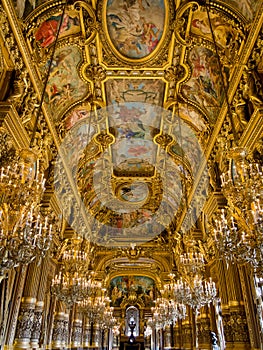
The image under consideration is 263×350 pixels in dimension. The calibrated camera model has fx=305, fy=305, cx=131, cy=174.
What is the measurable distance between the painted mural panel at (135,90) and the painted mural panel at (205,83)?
1.11 meters

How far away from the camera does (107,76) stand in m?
11.3

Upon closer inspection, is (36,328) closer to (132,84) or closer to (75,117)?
(75,117)

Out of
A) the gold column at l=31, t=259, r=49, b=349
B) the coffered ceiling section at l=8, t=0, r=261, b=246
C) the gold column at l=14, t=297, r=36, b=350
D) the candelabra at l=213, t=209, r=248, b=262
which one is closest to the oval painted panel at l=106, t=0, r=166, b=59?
the coffered ceiling section at l=8, t=0, r=261, b=246

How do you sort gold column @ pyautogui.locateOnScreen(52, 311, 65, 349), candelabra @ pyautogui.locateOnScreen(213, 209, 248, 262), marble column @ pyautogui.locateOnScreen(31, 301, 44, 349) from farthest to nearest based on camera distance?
gold column @ pyautogui.locateOnScreen(52, 311, 65, 349), marble column @ pyautogui.locateOnScreen(31, 301, 44, 349), candelabra @ pyautogui.locateOnScreen(213, 209, 248, 262)

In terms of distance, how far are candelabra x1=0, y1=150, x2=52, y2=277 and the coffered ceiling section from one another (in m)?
3.35

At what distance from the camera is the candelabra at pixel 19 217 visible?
511cm

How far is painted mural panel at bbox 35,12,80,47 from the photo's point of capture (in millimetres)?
8797

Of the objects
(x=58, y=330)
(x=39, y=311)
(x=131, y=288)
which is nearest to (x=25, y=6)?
(x=39, y=311)

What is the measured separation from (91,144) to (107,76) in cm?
408

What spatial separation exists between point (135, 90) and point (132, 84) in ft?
1.09

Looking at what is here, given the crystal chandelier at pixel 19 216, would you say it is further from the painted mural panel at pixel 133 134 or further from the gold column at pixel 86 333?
the gold column at pixel 86 333

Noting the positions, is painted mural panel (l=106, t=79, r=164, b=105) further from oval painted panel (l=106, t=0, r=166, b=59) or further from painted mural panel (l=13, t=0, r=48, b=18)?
painted mural panel (l=13, t=0, r=48, b=18)

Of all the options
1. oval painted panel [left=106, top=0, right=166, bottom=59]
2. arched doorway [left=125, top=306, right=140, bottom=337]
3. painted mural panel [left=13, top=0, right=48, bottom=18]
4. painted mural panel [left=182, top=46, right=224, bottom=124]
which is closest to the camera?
painted mural panel [left=13, top=0, right=48, bottom=18]

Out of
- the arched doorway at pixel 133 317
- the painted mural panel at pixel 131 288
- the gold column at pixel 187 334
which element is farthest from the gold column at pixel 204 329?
A: the arched doorway at pixel 133 317
